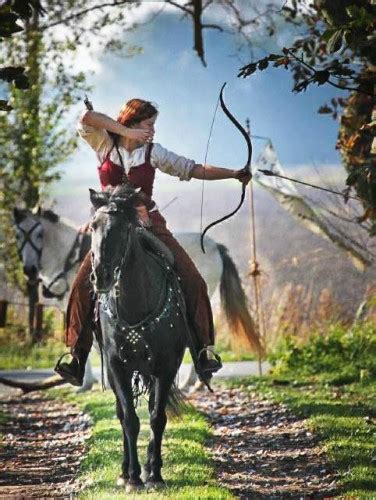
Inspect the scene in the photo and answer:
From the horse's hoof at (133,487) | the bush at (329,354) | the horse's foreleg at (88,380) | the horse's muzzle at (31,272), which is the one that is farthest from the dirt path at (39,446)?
the bush at (329,354)

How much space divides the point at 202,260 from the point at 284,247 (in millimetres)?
1829

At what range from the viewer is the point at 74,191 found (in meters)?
7.11

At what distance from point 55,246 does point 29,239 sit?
215mm

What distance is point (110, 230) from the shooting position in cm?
385

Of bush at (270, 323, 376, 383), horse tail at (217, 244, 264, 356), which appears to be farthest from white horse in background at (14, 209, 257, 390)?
bush at (270, 323, 376, 383)

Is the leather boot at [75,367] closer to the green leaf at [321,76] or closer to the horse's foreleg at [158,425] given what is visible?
the horse's foreleg at [158,425]

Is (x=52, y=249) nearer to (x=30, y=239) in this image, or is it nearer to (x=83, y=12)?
(x=30, y=239)

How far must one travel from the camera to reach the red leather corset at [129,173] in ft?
14.2

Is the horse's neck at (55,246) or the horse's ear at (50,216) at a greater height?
the horse's ear at (50,216)

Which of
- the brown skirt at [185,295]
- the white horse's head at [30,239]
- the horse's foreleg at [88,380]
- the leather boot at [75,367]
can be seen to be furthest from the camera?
the white horse's head at [30,239]

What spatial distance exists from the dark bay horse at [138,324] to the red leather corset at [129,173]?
0.23 m

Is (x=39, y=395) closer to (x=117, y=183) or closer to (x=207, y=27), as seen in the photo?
(x=207, y=27)

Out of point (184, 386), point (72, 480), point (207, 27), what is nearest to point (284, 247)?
point (184, 386)

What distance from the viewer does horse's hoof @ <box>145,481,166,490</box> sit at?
420cm
